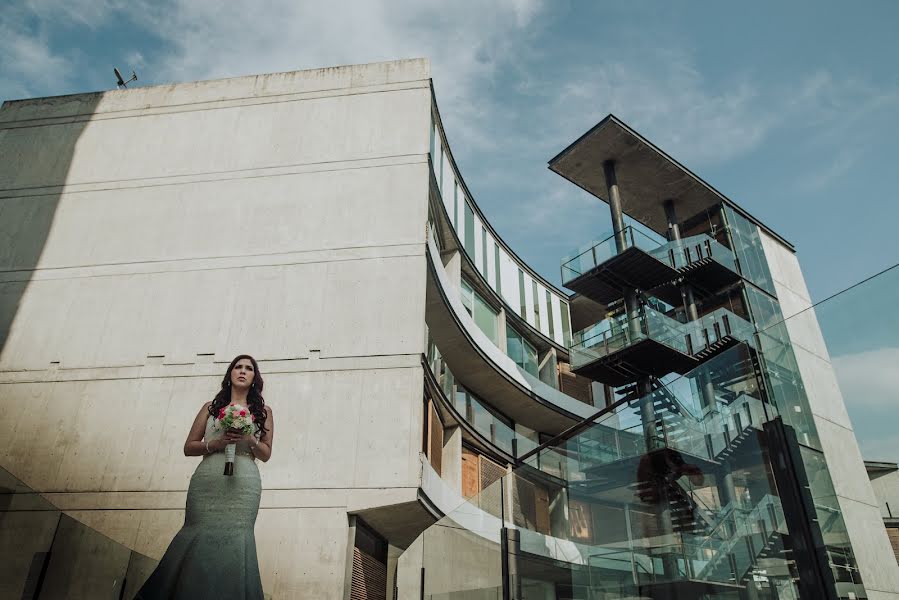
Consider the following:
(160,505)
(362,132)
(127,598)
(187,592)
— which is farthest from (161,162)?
(187,592)

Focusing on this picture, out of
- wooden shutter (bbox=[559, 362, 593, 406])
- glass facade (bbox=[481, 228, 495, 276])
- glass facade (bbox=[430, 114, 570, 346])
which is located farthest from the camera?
wooden shutter (bbox=[559, 362, 593, 406])

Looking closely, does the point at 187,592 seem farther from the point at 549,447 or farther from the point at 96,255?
the point at 96,255

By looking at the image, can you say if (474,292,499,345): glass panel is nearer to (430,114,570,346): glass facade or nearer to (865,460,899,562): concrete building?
(430,114,570,346): glass facade

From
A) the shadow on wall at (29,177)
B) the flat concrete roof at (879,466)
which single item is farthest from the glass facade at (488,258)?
the flat concrete roof at (879,466)

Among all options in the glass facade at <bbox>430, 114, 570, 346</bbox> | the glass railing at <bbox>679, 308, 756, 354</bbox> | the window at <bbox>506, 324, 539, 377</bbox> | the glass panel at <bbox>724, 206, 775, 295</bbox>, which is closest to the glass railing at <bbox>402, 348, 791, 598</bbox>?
the glass facade at <bbox>430, 114, 570, 346</bbox>

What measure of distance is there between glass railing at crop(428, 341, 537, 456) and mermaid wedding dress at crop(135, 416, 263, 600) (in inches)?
445

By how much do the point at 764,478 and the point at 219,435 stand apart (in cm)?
692

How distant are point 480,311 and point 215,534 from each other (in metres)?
18.1

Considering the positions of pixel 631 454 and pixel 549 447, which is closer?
pixel 631 454

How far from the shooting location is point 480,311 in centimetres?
2602

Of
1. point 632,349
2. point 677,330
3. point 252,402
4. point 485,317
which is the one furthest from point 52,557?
point 677,330

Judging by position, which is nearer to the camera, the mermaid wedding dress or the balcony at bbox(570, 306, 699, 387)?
the mermaid wedding dress

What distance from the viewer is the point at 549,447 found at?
10.2 meters

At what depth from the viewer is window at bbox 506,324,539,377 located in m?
27.7
